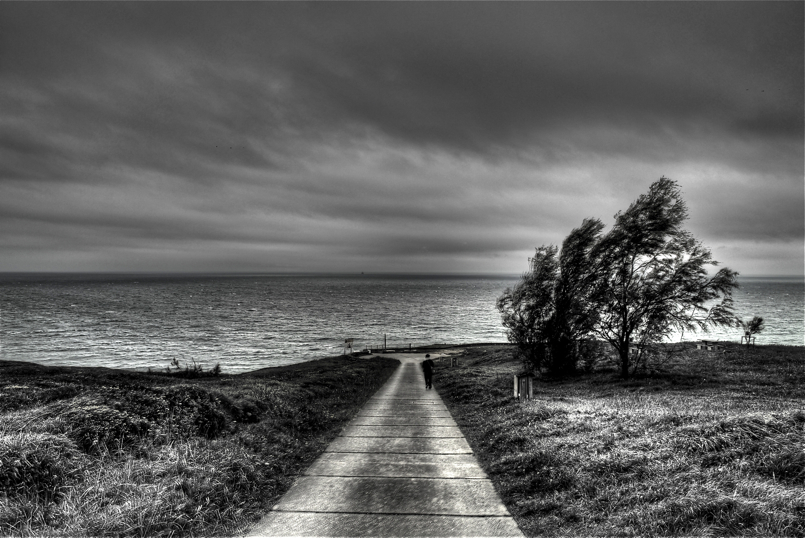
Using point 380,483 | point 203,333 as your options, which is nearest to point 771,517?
point 380,483

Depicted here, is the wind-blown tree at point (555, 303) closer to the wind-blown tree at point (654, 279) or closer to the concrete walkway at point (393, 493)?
the wind-blown tree at point (654, 279)

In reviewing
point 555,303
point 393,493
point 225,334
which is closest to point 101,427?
point 393,493

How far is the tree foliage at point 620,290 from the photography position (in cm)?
2347

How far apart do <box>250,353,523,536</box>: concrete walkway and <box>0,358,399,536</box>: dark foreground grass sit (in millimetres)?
596

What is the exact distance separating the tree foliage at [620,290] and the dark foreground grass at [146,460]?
60.2 feet

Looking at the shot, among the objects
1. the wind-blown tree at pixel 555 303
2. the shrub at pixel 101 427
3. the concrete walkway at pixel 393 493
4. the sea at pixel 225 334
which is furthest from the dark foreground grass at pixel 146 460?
the sea at pixel 225 334

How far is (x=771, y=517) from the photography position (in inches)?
206

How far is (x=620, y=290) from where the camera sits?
2508cm

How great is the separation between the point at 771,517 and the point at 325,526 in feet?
19.9

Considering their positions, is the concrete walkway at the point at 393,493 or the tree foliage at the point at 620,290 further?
the tree foliage at the point at 620,290

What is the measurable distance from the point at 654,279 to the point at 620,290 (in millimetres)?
1914

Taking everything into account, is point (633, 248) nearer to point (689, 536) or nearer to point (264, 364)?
point (689, 536)

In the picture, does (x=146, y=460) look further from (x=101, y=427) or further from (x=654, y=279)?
(x=654, y=279)

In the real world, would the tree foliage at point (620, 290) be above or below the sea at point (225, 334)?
above
